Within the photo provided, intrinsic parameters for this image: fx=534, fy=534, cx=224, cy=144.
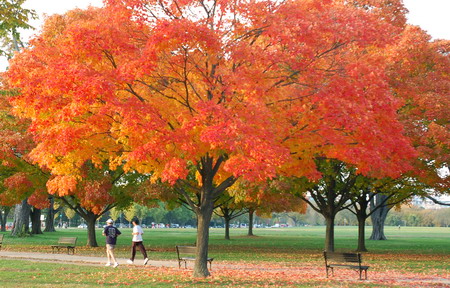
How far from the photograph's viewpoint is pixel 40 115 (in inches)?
636

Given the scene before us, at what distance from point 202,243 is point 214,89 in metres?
5.13

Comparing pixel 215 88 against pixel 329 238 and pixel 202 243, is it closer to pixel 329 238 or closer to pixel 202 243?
pixel 202 243

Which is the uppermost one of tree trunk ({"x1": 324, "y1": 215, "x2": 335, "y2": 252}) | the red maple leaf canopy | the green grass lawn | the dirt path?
the red maple leaf canopy

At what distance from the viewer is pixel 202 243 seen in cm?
1722

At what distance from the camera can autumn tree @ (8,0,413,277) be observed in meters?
14.1

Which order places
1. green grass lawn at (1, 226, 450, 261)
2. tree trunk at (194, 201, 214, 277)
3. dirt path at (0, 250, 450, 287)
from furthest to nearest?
1. green grass lawn at (1, 226, 450, 261)
2. tree trunk at (194, 201, 214, 277)
3. dirt path at (0, 250, 450, 287)

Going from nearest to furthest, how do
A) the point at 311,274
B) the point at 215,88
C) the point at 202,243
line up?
the point at 215,88
the point at 202,243
the point at 311,274

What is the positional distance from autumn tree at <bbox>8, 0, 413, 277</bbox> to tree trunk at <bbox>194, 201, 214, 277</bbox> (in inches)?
2.0

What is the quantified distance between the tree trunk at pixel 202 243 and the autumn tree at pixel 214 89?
52 mm

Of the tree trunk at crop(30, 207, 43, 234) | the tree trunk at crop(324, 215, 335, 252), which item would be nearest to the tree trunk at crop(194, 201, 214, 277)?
the tree trunk at crop(324, 215, 335, 252)

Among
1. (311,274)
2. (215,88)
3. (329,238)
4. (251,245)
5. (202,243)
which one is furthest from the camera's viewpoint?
(251,245)

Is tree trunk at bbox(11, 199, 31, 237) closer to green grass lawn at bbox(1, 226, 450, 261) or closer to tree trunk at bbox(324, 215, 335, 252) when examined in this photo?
green grass lawn at bbox(1, 226, 450, 261)

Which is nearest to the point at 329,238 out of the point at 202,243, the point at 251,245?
the point at 251,245

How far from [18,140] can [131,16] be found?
537 inches
